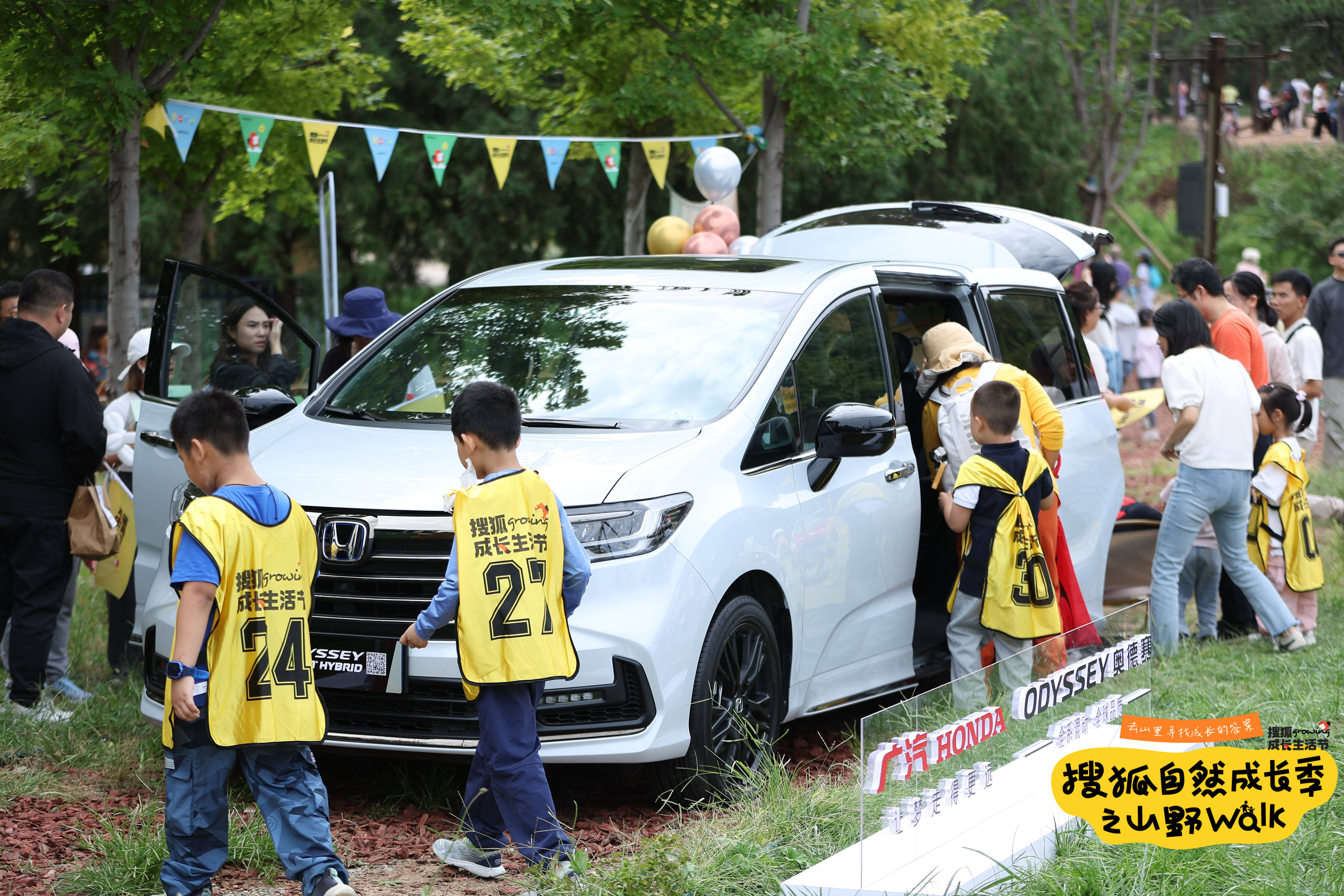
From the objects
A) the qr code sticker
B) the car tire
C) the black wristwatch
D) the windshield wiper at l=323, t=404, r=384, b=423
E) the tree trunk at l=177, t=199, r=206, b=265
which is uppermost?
the tree trunk at l=177, t=199, r=206, b=265

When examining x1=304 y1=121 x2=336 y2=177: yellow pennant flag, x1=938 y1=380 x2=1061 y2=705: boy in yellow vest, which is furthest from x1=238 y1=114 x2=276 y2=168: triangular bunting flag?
x1=938 y1=380 x2=1061 y2=705: boy in yellow vest

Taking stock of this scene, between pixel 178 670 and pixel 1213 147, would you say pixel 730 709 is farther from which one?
pixel 1213 147

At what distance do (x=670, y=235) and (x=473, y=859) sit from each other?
6.80m

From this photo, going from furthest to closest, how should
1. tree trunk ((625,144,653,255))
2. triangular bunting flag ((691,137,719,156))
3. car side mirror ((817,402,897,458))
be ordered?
tree trunk ((625,144,653,255)) < triangular bunting flag ((691,137,719,156)) < car side mirror ((817,402,897,458))

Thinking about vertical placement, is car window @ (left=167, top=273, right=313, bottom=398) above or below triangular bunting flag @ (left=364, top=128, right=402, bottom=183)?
below

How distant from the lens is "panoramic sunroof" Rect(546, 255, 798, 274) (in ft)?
19.8

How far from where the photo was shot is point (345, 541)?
14.7 feet

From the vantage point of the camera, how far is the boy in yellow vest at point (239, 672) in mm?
3668

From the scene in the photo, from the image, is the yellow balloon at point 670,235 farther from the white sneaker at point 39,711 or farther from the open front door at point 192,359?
the white sneaker at point 39,711

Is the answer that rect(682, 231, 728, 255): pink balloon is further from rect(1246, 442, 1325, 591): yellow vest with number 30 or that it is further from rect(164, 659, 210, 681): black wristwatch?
rect(164, 659, 210, 681): black wristwatch

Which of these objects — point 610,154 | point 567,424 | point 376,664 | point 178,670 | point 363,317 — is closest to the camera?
point 178,670

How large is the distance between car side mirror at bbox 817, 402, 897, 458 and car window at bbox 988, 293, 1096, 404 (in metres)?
1.57

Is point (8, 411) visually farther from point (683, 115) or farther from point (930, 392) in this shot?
point (683, 115)

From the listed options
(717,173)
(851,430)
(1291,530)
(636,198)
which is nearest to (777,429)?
(851,430)
